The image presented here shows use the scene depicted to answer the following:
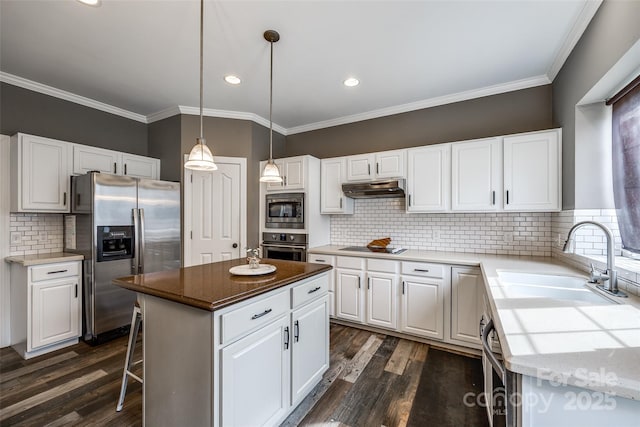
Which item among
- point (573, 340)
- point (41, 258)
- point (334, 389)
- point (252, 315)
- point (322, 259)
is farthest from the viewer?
point (322, 259)

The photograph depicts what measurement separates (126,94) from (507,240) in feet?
15.0

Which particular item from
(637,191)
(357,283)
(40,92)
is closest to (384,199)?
(357,283)

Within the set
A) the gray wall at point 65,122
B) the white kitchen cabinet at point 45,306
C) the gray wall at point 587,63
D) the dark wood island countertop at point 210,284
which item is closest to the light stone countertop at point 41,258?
the white kitchen cabinet at point 45,306

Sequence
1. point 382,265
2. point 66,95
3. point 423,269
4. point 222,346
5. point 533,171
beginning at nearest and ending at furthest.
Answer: point 222,346, point 533,171, point 423,269, point 382,265, point 66,95

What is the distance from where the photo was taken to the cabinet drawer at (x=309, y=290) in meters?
1.84

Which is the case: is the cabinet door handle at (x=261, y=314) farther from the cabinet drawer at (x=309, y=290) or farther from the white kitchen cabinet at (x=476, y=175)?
the white kitchen cabinet at (x=476, y=175)

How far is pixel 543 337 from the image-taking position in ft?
3.26

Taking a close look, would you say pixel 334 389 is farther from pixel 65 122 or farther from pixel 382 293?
pixel 65 122

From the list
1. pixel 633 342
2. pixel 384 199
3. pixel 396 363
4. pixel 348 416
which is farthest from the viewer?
pixel 384 199

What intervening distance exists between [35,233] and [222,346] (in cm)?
304

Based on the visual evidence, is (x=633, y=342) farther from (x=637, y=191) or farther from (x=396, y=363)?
(x=396, y=363)

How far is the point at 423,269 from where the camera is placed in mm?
2785

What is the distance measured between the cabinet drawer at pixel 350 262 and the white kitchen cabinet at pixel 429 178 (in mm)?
819

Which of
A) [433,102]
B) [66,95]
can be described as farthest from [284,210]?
[66,95]
